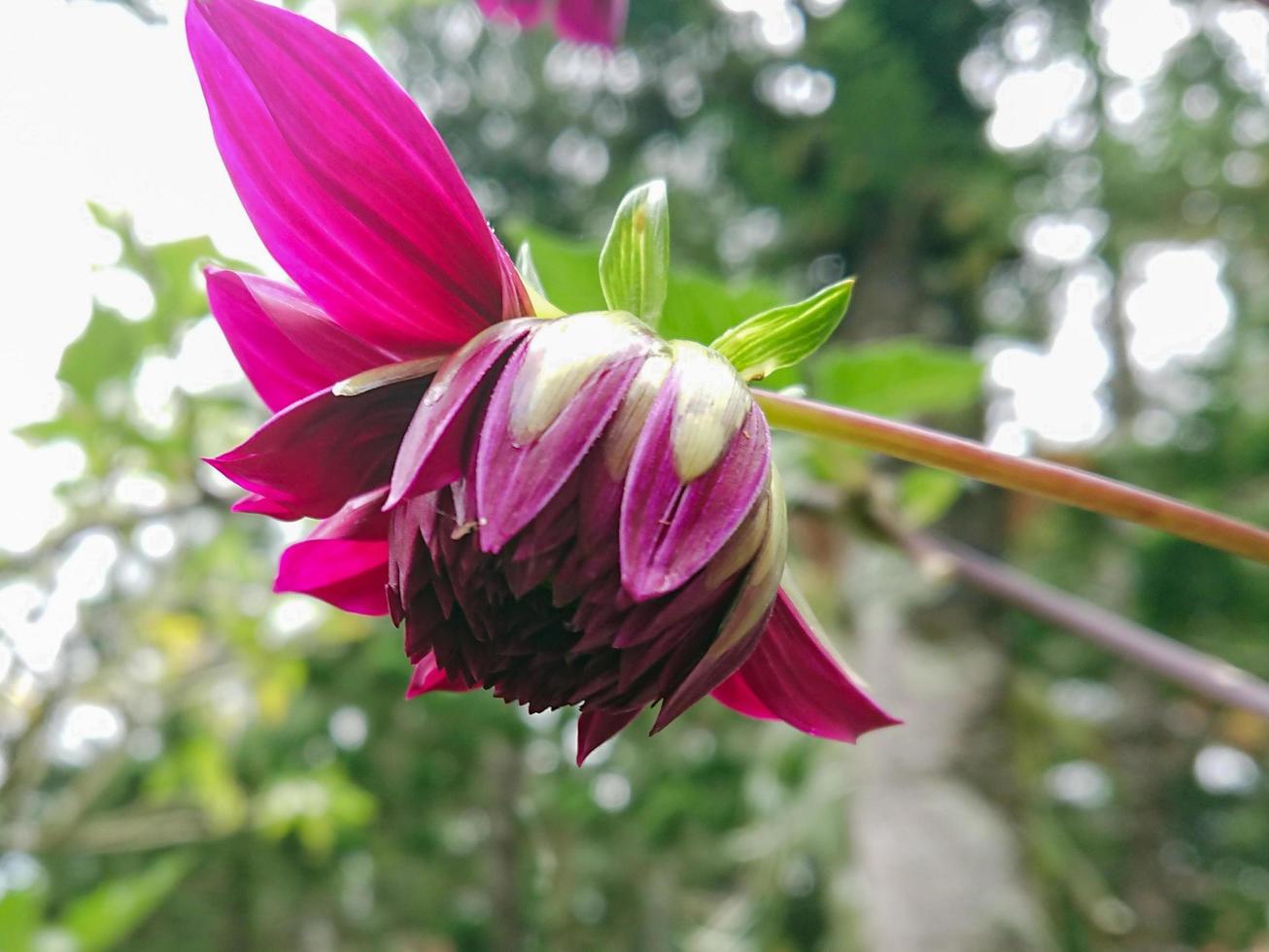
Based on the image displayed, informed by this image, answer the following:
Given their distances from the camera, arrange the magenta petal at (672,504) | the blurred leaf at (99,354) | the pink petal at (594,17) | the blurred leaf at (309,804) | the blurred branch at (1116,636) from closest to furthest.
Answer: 1. the magenta petal at (672,504)
2. the blurred branch at (1116,636)
3. the pink petal at (594,17)
4. the blurred leaf at (99,354)
5. the blurred leaf at (309,804)

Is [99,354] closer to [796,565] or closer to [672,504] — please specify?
[672,504]

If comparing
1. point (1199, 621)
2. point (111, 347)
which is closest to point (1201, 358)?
point (1199, 621)

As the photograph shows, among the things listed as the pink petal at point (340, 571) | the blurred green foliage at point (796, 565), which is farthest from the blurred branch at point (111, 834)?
the pink petal at point (340, 571)

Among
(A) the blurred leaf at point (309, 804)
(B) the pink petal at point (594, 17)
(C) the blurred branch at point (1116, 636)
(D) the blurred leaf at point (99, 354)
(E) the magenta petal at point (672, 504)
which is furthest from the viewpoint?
(A) the blurred leaf at point (309, 804)

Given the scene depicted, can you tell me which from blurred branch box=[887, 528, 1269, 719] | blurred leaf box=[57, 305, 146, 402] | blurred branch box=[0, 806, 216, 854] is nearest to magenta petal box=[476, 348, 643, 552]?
blurred branch box=[887, 528, 1269, 719]

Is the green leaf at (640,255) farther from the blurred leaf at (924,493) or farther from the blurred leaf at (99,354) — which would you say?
the blurred leaf at (99,354)

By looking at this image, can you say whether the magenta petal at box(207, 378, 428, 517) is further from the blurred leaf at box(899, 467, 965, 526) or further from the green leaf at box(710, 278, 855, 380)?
the blurred leaf at box(899, 467, 965, 526)

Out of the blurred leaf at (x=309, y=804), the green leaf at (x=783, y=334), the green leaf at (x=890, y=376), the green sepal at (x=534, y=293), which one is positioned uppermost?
the green sepal at (x=534, y=293)
